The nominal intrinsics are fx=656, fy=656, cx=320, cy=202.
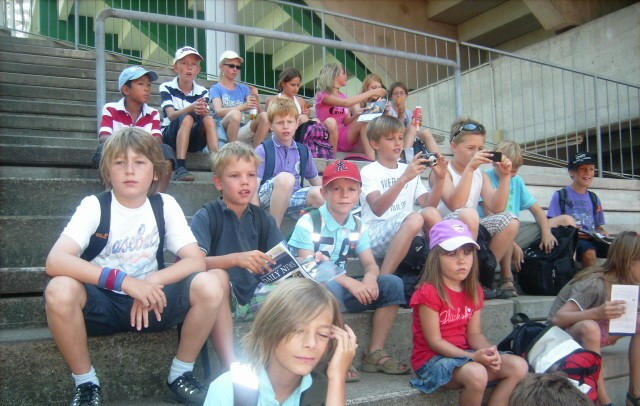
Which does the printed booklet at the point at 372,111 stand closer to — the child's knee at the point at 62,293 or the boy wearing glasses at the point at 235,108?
the boy wearing glasses at the point at 235,108

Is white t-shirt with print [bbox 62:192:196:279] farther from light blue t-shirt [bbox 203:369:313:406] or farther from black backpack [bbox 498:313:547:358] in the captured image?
black backpack [bbox 498:313:547:358]

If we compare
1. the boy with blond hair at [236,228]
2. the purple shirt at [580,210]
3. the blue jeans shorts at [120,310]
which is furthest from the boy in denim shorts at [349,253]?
the purple shirt at [580,210]

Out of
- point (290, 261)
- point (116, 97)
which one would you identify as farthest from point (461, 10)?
point (290, 261)

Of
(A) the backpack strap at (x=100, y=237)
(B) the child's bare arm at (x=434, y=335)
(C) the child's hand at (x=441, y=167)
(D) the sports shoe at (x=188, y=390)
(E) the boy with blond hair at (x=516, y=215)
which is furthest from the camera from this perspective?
(E) the boy with blond hair at (x=516, y=215)

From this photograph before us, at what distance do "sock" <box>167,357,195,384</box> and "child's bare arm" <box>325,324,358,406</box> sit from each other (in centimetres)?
68

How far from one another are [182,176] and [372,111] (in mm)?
2043

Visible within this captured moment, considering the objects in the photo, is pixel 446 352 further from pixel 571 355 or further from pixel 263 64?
pixel 263 64

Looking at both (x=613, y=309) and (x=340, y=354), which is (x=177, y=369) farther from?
(x=613, y=309)

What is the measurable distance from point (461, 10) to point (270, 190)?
1044 centimetres

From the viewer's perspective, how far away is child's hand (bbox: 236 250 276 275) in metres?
2.79

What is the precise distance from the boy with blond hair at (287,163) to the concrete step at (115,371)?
1245 millimetres

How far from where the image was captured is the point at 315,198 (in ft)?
13.4

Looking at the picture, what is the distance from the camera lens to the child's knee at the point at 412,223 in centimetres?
357

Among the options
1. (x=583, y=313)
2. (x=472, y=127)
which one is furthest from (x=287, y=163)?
(x=583, y=313)
